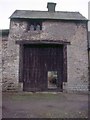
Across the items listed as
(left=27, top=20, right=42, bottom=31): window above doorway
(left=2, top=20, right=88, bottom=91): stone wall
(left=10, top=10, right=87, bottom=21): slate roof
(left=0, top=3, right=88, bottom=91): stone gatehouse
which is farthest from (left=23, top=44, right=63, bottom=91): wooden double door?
(left=10, top=10, right=87, bottom=21): slate roof

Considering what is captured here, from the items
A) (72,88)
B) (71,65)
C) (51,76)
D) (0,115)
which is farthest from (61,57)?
(0,115)

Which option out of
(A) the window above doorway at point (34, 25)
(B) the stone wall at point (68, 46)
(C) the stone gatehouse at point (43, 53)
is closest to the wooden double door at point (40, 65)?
(C) the stone gatehouse at point (43, 53)

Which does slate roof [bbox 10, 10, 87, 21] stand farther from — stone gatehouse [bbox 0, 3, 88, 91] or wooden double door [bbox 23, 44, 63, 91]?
wooden double door [bbox 23, 44, 63, 91]

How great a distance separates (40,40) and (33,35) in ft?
2.28

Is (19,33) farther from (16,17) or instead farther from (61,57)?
(61,57)

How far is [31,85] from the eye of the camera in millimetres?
20375

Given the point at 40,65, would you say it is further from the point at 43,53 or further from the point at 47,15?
the point at 47,15

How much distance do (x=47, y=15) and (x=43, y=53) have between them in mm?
3229

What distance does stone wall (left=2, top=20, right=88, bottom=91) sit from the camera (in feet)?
67.1

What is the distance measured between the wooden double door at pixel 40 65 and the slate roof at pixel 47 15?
2.30 m

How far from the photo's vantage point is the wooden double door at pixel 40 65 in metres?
20.4

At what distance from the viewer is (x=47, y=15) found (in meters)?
21.5

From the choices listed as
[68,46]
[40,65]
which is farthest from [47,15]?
[40,65]

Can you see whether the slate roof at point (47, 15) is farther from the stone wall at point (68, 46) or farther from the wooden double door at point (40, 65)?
the wooden double door at point (40, 65)
